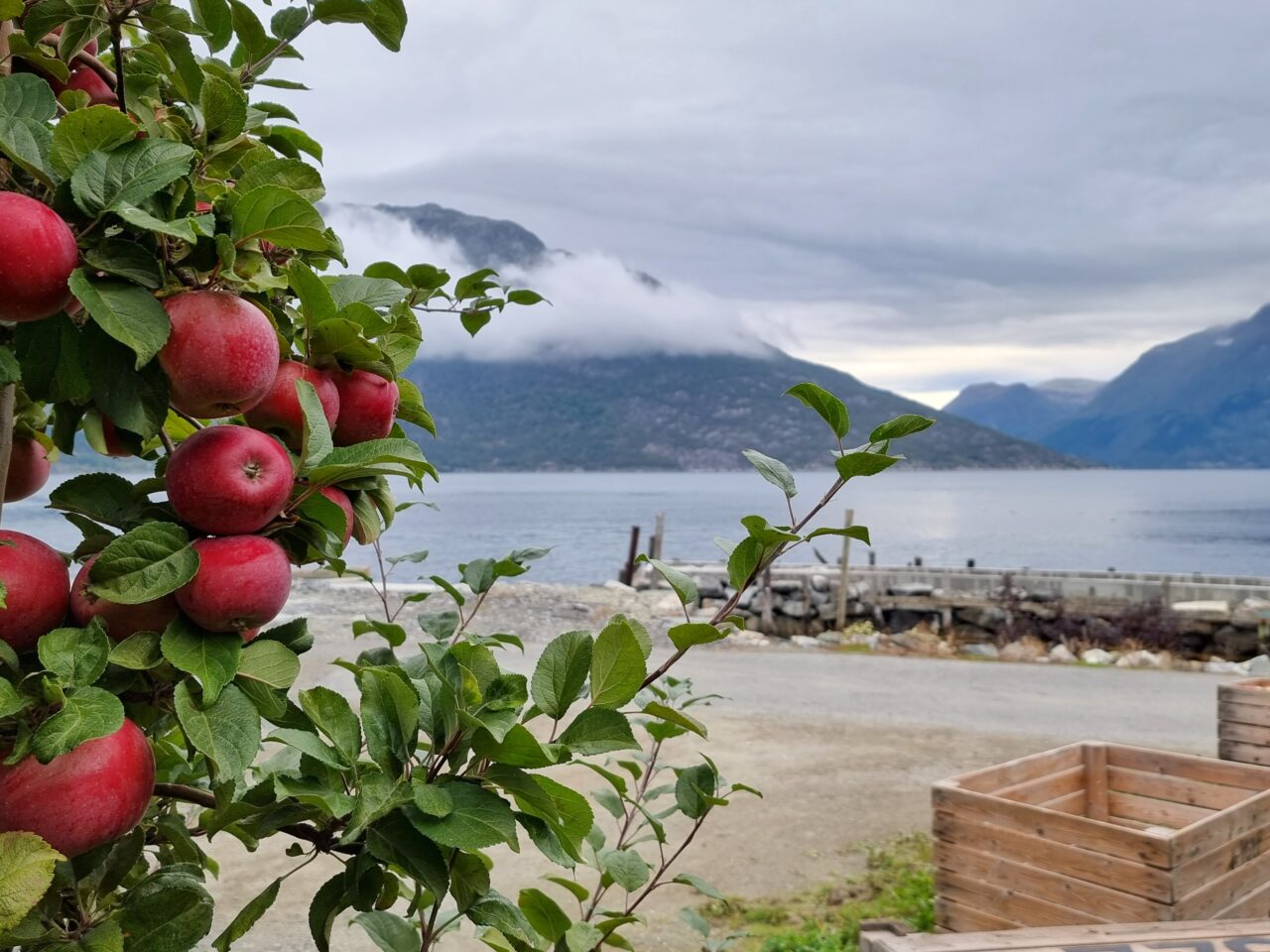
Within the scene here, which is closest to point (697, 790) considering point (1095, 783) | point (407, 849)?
point (407, 849)

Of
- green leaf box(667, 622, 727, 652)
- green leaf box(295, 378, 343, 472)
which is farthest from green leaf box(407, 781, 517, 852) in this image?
green leaf box(295, 378, 343, 472)

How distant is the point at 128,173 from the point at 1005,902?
3.97m

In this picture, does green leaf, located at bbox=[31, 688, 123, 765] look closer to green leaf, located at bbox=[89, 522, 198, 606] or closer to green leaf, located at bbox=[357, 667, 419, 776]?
green leaf, located at bbox=[89, 522, 198, 606]

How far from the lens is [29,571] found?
2.79 ft

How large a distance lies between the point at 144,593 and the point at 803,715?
946 centimetres

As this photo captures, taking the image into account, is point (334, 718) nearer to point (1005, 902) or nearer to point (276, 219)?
point (276, 219)

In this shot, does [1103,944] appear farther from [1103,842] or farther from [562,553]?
[562,553]

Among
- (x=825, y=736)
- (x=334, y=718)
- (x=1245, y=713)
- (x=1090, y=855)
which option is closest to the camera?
(x=334, y=718)

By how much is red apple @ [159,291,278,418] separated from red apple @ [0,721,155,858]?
290 mm

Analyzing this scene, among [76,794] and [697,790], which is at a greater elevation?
[76,794]

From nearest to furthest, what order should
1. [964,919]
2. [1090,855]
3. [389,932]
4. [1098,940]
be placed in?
[389,932] < [1098,940] < [1090,855] < [964,919]

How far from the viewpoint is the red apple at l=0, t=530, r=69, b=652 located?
2.75 feet

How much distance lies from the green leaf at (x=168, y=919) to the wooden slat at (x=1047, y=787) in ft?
12.6

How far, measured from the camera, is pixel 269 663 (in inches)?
35.3
